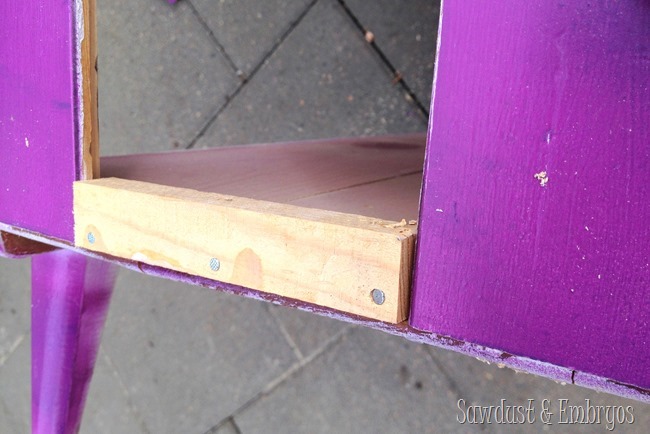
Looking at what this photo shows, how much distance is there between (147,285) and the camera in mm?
1942

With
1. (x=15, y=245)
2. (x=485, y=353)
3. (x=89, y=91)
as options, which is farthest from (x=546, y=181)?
(x=15, y=245)

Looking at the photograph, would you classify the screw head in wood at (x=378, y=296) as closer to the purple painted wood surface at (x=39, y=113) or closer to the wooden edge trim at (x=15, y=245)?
the purple painted wood surface at (x=39, y=113)

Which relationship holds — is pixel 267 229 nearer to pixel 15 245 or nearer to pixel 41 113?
pixel 41 113

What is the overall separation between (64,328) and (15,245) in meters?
0.24

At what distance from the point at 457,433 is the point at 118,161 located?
1124mm

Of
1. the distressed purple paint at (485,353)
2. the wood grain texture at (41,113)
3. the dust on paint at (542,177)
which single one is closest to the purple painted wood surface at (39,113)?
the wood grain texture at (41,113)

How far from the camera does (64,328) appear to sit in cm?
94

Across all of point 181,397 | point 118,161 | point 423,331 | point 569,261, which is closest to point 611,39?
point 569,261

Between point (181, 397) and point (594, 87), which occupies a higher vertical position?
point (594, 87)

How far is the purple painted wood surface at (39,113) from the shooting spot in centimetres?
60

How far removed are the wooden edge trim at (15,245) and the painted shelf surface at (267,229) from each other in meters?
0.14

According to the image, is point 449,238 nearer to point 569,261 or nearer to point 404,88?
point 569,261

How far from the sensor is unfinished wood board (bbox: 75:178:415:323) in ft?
1.51

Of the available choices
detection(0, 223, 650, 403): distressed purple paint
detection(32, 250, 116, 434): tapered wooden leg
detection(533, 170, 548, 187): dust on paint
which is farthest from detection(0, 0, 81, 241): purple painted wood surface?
detection(533, 170, 548, 187): dust on paint
